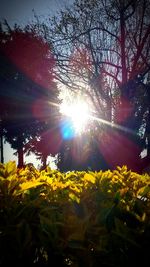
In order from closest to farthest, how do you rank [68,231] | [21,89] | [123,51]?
[68,231] → [123,51] → [21,89]

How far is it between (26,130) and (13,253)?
24796mm

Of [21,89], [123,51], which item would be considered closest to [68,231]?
[123,51]

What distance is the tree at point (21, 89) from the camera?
1050 inches

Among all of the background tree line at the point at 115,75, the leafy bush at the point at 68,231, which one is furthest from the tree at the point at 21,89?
the leafy bush at the point at 68,231

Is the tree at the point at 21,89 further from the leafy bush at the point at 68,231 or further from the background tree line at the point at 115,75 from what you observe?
the leafy bush at the point at 68,231

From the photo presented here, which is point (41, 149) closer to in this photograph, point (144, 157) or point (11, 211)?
point (144, 157)

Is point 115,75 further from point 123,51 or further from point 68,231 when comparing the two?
point 68,231

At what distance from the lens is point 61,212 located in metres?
2.86

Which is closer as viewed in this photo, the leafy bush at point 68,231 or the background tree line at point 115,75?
the leafy bush at point 68,231

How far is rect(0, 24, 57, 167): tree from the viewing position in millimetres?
26672

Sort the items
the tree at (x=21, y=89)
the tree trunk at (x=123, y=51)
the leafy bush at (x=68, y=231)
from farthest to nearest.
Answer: the tree at (x=21, y=89) < the tree trunk at (x=123, y=51) < the leafy bush at (x=68, y=231)

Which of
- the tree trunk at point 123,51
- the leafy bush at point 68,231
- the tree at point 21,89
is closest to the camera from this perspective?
the leafy bush at point 68,231

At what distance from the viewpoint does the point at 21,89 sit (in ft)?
89.0

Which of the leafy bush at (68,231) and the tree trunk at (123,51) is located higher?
the tree trunk at (123,51)
